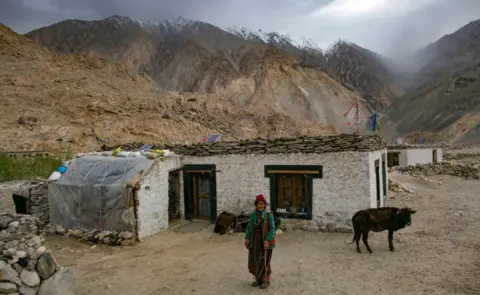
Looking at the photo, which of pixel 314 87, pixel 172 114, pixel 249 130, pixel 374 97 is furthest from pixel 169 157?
pixel 374 97

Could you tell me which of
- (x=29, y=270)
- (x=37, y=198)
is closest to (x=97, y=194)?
(x=37, y=198)

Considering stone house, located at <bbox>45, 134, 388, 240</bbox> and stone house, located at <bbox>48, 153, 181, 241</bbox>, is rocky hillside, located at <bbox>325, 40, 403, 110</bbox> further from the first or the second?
stone house, located at <bbox>48, 153, 181, 241</bbox>

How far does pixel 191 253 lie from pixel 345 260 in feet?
12.0

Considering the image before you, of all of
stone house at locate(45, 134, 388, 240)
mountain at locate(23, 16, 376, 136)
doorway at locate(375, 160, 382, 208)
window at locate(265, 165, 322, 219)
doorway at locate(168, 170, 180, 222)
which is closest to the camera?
stone house at locate(45, 134, 388, 240)

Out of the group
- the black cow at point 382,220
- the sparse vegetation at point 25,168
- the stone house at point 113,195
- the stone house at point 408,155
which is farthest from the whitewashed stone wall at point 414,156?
the sparse vegetation at point 25,168

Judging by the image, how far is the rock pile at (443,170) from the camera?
20.9 m

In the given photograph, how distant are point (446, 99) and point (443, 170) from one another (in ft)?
211

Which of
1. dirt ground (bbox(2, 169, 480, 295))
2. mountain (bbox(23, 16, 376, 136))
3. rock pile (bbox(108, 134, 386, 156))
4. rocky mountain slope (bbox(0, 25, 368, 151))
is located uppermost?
mountain (bbox(23, 16, 376, 136))

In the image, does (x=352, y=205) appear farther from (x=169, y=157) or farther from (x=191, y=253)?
(x=169, y=157)

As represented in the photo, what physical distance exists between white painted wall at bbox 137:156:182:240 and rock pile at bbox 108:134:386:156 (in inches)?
45.7

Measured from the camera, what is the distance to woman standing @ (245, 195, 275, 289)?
20.4 feet

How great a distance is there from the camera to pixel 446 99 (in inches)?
3031

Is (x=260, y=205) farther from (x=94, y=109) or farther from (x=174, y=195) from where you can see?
(x=94, y=109)

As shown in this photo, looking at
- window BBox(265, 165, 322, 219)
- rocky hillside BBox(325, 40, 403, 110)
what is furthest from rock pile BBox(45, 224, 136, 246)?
rocky hillside BBox(325, 40, 403, 110)
